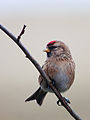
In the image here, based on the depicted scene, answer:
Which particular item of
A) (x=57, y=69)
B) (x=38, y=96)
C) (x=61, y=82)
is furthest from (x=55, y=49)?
(x=38, y=96)

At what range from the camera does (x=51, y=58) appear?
4.85 metres

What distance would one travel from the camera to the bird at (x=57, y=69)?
15.5 ft

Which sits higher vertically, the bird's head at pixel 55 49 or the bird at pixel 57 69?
the bird's head at pixel 55 49

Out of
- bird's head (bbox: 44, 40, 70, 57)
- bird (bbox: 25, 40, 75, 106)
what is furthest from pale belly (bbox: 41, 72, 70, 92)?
bird's head (bbox: 44, 40, 70, 57)

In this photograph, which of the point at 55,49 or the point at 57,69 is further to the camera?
the point at 55,49

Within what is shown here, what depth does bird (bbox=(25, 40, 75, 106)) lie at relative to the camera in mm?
4719

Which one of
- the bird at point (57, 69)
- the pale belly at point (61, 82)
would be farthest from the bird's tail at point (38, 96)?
the pale belly at point (61, 82)

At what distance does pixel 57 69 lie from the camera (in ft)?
15.7

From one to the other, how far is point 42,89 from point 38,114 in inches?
185

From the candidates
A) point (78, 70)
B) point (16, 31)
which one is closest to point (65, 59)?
point (78, 70)

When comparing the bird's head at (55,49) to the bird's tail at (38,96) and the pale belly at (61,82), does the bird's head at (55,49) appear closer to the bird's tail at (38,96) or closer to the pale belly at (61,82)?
the pale belly at (61,82)

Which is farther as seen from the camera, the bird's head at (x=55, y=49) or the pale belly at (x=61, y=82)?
the bird's head at (x=55, y=49)

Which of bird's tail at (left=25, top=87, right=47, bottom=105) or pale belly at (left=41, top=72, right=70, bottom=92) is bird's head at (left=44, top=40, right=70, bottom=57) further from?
bird's tail at (left=25, top=87, right=47, bottom=105)

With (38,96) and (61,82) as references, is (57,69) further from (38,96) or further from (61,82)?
(38,96)
